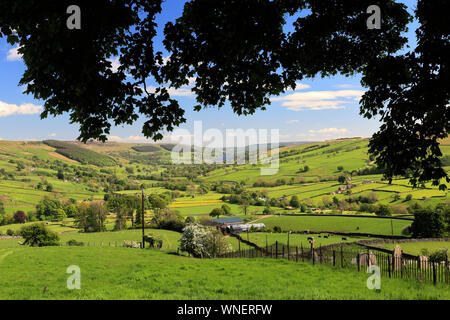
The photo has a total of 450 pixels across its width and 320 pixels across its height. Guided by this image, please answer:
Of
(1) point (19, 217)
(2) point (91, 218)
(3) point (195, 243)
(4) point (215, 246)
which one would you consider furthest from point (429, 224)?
(1) point (19, 217)

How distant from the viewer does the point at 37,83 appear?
768 cm

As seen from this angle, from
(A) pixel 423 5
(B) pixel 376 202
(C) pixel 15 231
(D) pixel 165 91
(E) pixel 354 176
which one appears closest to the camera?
(D) pixel 165 91

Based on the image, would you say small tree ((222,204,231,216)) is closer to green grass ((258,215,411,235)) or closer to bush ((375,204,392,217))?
green grass ((258,215,411,235))

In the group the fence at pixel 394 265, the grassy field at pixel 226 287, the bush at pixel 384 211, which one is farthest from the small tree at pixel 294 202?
the grassy field at pixel 226 287

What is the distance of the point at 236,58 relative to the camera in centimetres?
885

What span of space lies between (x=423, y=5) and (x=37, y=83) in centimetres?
1198

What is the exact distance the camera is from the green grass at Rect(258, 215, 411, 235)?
84.1 meters

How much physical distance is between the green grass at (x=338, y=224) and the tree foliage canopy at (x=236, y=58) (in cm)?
7978

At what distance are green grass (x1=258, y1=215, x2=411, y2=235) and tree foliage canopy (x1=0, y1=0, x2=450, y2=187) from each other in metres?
79.8

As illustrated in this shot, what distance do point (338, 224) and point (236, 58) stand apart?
9629 cm

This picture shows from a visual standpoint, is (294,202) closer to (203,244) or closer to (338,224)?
(338,224)

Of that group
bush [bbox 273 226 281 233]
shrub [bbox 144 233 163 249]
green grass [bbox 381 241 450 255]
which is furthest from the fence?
bush [bbox 273 226 281 233]
